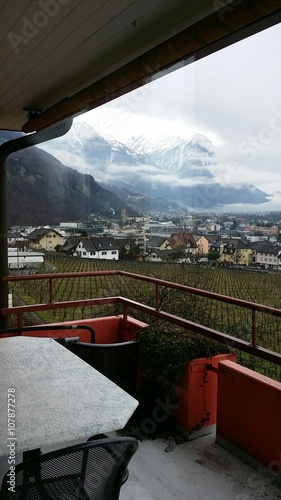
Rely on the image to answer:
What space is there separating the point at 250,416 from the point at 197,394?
42 centimetres

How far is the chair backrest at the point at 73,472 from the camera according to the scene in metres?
0.89

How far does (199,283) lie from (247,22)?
212cm

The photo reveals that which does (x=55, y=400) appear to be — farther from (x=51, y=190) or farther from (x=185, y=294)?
(x=51, y=190)

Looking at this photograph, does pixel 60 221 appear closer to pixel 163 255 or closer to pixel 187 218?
pixel 163 255

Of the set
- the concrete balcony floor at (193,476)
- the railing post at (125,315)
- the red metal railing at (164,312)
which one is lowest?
the concrete balcony floor at (193,476)

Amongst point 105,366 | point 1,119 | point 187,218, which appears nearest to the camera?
point 105,366

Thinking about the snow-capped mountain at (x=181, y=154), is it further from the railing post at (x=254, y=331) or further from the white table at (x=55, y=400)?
the white table at (x=55, y=400)

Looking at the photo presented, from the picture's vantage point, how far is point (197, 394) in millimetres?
2633

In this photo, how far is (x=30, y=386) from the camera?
4.80 ft

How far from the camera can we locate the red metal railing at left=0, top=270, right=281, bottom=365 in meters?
2.31

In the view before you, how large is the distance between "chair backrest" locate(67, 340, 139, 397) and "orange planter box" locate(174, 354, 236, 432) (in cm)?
34

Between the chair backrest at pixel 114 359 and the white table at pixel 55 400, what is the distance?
0.38 m

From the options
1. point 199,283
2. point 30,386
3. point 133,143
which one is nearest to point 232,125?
point 133,143

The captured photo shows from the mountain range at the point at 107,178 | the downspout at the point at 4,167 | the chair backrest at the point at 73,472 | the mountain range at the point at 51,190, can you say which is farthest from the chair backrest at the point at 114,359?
the downspout at the point at 4,167
